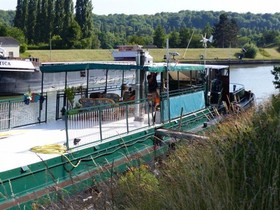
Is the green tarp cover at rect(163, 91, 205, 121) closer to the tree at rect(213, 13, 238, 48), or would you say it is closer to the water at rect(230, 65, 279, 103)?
the water at rect(230, 65, 279, 103)

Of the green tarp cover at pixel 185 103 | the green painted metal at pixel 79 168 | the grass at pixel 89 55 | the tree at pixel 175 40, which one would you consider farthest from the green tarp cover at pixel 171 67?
the tree at pixel 175 40

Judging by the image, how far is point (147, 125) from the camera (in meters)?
11.7

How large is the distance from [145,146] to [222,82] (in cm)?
752

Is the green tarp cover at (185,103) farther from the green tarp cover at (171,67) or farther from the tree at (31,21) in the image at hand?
the tree at (31,21)

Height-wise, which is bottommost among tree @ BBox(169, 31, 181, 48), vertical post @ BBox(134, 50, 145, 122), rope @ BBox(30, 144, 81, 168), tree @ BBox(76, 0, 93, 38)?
rope @ BBox(30, 144, 81, 168)

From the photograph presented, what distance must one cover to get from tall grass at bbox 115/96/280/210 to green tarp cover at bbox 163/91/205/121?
7028mm

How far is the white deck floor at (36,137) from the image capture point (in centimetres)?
870

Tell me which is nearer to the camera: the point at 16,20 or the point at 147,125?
the point at 147,125

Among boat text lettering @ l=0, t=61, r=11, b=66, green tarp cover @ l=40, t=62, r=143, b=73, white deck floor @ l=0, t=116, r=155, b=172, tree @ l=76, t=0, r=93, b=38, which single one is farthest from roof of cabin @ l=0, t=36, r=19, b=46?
white deck floor @ l=0, t=116, r=155, b=172

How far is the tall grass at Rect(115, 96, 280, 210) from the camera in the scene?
4133 millimetres

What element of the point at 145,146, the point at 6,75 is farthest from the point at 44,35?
the point at 145,146

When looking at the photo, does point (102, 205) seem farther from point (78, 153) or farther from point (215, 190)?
point (78, 153)

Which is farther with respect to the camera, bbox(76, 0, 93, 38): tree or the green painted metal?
bbox(76, 0, 93, 38): tree

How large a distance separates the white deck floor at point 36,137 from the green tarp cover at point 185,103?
1.21 meters
